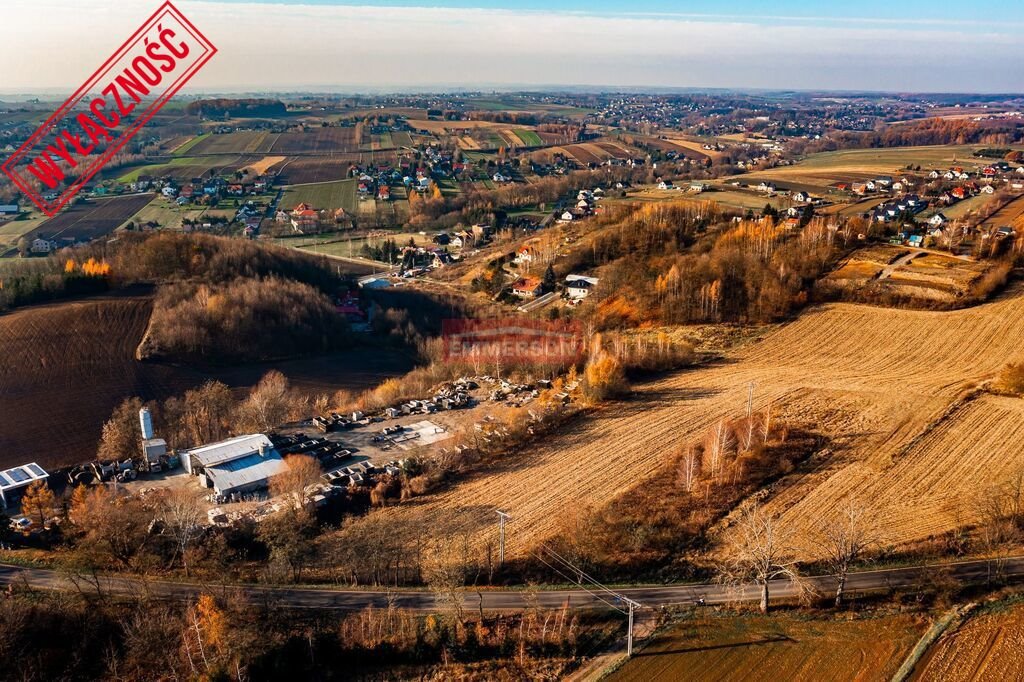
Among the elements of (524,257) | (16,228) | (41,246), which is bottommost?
(41,246)

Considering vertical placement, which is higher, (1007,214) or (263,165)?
(263,165)

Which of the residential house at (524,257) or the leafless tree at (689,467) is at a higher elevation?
the residential house at (524,257)

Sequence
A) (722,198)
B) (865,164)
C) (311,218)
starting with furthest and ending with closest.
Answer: (865,164), (311,218), (722,198)

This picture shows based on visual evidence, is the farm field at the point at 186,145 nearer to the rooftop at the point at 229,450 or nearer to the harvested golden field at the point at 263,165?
the harvested golden field at the point at 263,165

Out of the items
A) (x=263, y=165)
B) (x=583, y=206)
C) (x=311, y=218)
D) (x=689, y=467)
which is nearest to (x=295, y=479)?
(x=689, y=467)


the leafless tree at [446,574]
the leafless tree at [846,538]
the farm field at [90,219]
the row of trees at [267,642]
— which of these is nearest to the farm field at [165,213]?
the farm field at [90,219]

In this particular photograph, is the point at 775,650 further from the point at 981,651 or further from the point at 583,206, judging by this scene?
the point at 583,206

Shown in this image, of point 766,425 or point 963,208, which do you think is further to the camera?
point 963,208

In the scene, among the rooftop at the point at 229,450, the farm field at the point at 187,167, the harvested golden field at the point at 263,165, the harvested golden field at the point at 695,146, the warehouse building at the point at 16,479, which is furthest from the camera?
the harvested golden field at the point at 695,146
